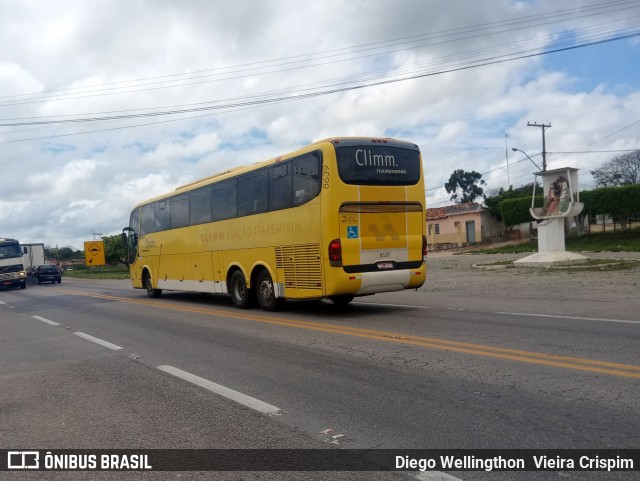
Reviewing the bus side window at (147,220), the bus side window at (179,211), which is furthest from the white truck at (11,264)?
the bus side window at (179,211)

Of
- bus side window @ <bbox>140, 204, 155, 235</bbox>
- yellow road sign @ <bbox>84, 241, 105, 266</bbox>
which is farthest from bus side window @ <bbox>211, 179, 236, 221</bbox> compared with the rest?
yellow road sign @ <bbox>84, 241, 105, 266</bbox>

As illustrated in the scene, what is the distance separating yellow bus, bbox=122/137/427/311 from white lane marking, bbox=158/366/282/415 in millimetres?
4630

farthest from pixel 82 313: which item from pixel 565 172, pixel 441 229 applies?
pixel 441 229

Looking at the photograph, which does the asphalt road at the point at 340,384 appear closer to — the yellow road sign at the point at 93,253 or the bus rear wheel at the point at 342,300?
the bus rear wheel at the point at 342,300

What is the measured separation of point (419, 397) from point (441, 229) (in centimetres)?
5996

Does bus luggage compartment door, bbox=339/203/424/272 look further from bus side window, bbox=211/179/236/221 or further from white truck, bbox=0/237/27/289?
white truck, bbox=0/237/27/289

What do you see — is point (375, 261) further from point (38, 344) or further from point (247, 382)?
point (38, 344)

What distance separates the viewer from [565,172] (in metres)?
26.1

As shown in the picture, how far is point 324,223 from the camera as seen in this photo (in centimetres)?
1151

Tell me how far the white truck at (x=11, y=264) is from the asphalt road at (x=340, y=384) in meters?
25.8

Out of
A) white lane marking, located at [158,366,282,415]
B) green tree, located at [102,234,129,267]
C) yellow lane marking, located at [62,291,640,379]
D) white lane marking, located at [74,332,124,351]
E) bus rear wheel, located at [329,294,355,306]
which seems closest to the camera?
white lane marking, located at [158,366,282,415]

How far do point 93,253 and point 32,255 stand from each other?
20.7 feet

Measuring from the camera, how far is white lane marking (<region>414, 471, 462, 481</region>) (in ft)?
12.6

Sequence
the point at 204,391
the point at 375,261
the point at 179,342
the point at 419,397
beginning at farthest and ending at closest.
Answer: the point at 375,261
the point at 179,342
the point at 204,391
the point at 419,397
